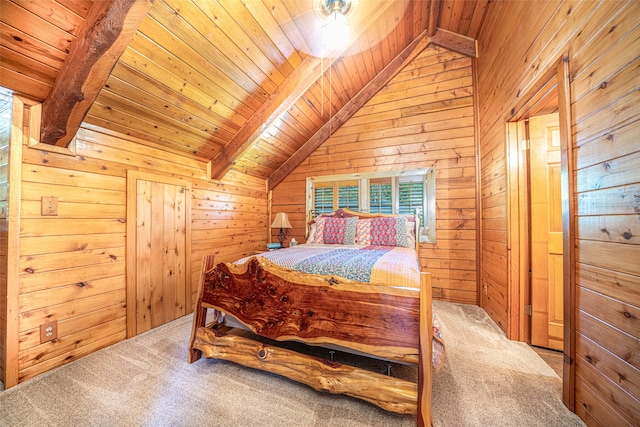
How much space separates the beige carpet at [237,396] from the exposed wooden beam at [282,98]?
2.13 meters

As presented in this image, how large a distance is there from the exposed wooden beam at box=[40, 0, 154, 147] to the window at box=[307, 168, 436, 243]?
2.66m

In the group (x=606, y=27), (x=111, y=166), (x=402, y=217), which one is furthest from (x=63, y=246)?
→ (x=606, y=27)

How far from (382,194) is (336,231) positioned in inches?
38.6

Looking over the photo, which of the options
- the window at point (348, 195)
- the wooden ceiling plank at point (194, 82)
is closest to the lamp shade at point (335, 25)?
the wooden ceiling plank at point (194, 82)

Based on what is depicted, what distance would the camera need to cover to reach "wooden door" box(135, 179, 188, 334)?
218 cm

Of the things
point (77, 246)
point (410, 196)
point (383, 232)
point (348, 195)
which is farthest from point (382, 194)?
point (77, 246)

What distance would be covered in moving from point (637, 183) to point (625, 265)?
336 mm

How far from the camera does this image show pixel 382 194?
335 cm

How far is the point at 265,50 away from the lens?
2.10m

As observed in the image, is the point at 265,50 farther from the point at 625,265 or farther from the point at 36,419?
the point at 36,419

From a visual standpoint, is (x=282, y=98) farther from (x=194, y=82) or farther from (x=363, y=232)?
(x=363, y=232)

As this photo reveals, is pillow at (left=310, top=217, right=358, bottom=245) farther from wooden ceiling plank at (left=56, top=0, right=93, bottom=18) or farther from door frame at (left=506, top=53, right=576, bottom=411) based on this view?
wooden ceiling plank at (left=56, top=0, right=93, bottom=18)

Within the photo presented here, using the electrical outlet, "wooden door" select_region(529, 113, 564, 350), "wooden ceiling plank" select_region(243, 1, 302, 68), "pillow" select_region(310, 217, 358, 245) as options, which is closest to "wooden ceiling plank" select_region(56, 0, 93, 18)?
"wooden ceiling plank" select_region(243, 1, 302, 68)

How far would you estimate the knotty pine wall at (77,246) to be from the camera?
1.55 meters
